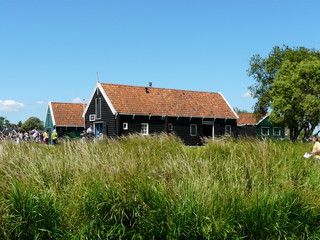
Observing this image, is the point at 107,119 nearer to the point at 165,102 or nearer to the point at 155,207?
the point at 165,102

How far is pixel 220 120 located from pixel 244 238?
102ft

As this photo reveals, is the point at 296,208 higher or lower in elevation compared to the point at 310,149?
lower

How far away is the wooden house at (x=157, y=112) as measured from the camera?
31.1 meters

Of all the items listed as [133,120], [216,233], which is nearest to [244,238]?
[216,233]

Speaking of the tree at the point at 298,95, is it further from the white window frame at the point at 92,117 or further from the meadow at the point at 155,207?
the meadow at the point at 155,207

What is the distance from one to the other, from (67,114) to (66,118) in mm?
651

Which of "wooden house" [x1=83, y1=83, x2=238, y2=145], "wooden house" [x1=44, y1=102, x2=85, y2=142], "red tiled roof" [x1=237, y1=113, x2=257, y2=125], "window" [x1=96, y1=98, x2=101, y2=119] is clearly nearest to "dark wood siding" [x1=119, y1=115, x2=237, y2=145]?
"wooden house" [x1=83, y1=83, x2=238, y2=145]

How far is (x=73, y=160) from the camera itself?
24.1 ft

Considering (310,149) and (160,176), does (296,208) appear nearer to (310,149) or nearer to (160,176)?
(160,176)

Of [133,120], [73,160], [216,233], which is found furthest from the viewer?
[133,120]

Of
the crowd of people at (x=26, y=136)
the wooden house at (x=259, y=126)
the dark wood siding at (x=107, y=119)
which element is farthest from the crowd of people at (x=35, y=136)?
the wooden house at (x=259, y=126)

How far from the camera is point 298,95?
35.5 metres

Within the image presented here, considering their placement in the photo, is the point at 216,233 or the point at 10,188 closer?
the point at 216,233

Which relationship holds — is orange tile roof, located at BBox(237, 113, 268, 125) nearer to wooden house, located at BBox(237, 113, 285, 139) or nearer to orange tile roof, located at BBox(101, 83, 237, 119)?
wooden house, located at BBox(237, 113, 285, 139)
